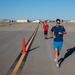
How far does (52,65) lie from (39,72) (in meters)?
1.35

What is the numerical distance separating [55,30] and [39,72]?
1.84 meters

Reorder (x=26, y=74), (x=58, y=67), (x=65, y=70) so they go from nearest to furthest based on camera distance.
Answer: (x=26, y=74)
(x=65, y=70)
(x=58, y=67)

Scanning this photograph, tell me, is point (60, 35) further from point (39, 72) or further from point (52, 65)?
point (39, 72)

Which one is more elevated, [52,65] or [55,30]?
[55,30]

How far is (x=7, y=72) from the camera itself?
7348 millimetres

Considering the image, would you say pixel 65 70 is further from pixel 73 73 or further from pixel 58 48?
pixel 58 48

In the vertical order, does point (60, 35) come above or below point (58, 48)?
above

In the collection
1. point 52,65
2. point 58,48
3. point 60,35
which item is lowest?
point 52,65

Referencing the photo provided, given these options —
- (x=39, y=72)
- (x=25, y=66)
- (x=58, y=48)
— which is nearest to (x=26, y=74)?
(x=39, y=72)

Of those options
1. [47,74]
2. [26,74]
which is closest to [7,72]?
[26,74]

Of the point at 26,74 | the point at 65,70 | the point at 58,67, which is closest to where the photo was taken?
the point at 26,74

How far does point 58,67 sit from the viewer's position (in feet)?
26.7

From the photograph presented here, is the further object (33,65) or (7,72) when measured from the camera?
(33,65)

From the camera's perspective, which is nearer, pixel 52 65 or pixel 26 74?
pixel 26 74
